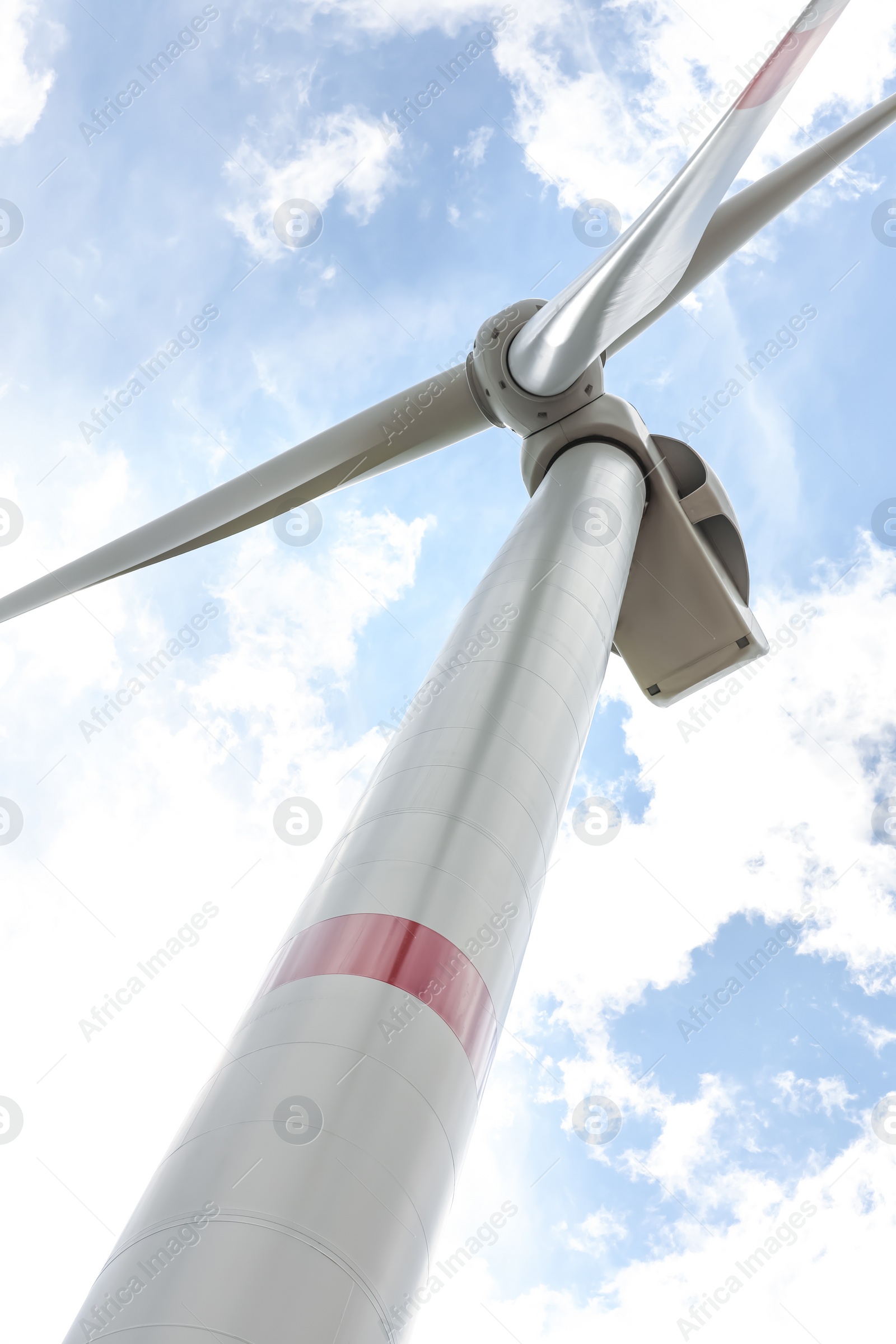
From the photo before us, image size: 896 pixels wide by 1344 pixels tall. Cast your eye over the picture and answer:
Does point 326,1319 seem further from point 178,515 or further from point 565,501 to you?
point 178,515

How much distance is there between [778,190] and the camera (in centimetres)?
1135

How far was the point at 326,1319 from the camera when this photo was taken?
3.07 m

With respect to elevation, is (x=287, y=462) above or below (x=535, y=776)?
above

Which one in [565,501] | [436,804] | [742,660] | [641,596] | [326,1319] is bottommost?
[742,660]

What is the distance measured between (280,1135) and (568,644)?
13.8 ft

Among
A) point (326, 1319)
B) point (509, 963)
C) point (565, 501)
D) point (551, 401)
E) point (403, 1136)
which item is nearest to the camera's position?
point (326, 1319)

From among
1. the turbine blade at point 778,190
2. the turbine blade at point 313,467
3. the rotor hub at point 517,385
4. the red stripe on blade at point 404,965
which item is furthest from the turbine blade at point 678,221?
the red stripe on blade at point 404,965

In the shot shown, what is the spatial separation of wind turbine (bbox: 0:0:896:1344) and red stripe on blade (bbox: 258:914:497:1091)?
0.01 metres

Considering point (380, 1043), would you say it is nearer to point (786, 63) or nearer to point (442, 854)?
point (442, 854)

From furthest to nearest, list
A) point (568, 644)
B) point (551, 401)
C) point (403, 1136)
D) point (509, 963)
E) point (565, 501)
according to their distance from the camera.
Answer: point (551, 401) → point (565, 501) → point (568, 644) → point (509, 963) → point (403, 1136)

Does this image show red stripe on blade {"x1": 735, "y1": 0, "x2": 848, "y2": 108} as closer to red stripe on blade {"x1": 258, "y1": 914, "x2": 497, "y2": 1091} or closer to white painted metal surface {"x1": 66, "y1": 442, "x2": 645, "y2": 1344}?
white painted metal surface {"x1": 66, "y1": 442, "x2": 645, "y2": 1344}

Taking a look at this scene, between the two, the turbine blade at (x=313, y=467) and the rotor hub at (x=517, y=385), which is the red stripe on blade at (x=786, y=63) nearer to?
the rotor hub at (x=517, y=385)

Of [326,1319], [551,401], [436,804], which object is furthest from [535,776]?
[551,401]

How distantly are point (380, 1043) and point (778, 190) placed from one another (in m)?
11.7
